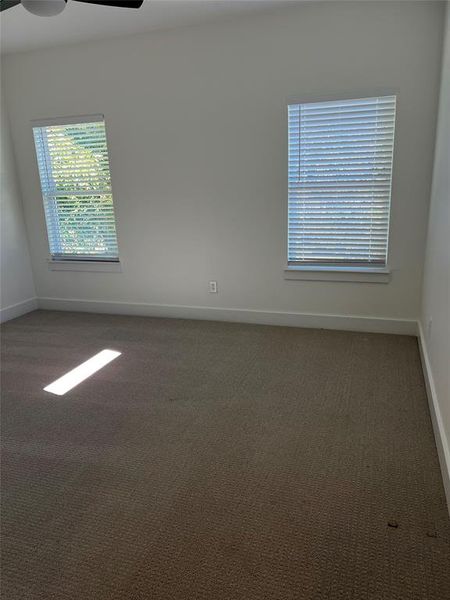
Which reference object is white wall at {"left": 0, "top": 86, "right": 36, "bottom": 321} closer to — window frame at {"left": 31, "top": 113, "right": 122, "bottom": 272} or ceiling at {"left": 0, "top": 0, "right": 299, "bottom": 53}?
window frame at {"left": 31, "top": 113, "right": 122, "bottom": 272}

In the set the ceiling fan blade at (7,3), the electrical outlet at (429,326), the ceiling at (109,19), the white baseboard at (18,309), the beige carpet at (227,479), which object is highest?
the ceiling at (109,19)

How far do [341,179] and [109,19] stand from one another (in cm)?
229

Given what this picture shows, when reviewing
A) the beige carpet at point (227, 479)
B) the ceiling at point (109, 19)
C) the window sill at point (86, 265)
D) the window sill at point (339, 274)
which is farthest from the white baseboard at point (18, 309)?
the window sill at point (339, 274)

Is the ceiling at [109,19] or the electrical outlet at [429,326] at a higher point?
the ceiling at [109,19]

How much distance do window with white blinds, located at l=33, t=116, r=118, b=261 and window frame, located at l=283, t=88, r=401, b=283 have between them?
6.07 feet

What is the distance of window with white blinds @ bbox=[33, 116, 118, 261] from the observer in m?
4.25

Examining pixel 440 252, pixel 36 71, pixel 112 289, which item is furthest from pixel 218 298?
pixel 36 71

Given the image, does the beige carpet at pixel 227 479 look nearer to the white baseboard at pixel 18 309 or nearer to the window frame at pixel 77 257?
the white baseboard at pixel 18 309

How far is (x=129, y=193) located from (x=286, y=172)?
160cm

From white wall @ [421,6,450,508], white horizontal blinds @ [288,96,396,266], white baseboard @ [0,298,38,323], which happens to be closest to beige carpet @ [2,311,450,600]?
white wall @ [421,6,450,508]

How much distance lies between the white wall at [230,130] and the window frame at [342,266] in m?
0.03

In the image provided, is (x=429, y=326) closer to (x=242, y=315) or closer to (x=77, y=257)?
(x=242, y=315)

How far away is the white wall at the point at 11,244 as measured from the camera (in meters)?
4.46

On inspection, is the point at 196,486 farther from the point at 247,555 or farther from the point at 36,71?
the point at 36,71
